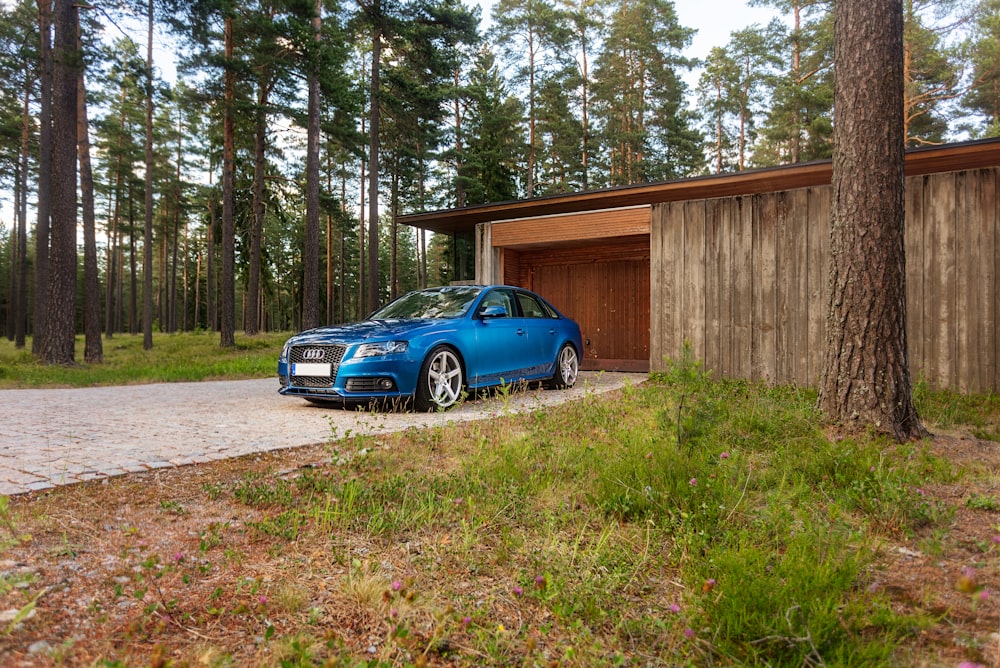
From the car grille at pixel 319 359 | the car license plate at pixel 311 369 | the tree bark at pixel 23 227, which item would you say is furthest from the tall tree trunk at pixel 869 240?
the tree bark at pixel 23 227

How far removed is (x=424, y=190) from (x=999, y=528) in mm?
30822

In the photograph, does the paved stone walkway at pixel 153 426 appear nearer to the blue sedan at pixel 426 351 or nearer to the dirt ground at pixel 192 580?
the blue sedan at pixel 426 351

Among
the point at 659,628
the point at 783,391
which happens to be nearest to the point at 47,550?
the point at 659,628

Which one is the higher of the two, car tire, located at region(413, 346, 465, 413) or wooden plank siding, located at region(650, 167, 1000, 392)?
wooden plank siding, located at region(650, 167, 1000, 392)

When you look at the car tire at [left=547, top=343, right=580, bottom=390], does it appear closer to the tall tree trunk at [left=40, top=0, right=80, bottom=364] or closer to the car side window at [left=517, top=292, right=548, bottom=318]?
the car side window at [left=517, top=292, right=548, bottom=318]

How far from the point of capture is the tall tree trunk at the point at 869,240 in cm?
416

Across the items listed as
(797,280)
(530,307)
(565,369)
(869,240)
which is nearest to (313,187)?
(530,307)

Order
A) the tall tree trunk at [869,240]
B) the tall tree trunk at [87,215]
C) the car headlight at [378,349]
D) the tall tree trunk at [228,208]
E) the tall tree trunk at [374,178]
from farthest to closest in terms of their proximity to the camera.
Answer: the tall tree trunk at [374,178], the tall tree trunk at [228,208], the tall tree trunk at [87,215], the car headlight at [378,349], the tall tree trunk at [869,240]

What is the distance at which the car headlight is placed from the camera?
5836 millimetres

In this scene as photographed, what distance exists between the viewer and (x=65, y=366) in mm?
11742

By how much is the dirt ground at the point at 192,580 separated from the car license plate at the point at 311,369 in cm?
288

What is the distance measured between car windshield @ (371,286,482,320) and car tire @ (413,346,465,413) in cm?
64

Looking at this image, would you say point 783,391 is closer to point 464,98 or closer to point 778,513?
point 778,513

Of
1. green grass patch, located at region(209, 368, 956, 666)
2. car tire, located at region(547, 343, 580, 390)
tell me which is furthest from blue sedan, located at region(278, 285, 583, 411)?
green grass patch, located at region(209, 368, 956, 666)
